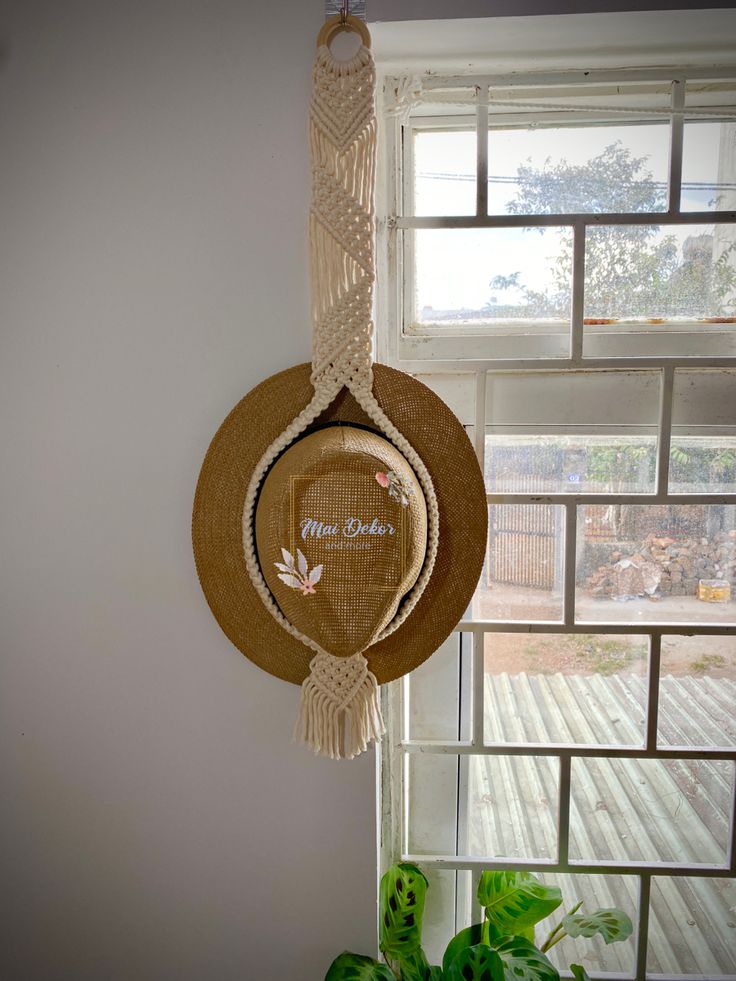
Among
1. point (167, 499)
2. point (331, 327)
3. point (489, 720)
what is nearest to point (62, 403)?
point (167, 499)

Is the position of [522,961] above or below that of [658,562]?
below

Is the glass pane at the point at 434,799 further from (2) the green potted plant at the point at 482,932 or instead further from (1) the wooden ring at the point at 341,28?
(1) the wooden ring at the point at 341,28

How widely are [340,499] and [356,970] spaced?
2.52 feet

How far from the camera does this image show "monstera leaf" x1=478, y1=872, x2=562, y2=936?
982mm

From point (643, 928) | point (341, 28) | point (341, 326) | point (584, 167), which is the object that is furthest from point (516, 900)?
point (341, 28)

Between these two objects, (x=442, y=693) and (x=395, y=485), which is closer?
(x=395, y=485)

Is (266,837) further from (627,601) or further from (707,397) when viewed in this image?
(707,397)

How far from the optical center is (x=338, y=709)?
32.9 inches

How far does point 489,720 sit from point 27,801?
2.71 ft

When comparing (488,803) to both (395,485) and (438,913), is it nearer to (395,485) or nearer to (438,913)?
(438,913)

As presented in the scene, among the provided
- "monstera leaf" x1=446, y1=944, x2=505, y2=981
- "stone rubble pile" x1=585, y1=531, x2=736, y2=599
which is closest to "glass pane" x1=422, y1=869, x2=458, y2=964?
"monstera leaf" x1=446, y1=944, x2=505, y2=981

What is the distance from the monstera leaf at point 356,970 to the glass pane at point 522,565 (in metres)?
0.58

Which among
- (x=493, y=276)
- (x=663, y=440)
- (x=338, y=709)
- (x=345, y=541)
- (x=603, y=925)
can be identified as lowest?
(x=603, y=925)

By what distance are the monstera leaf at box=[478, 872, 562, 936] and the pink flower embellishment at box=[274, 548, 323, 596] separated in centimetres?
67
